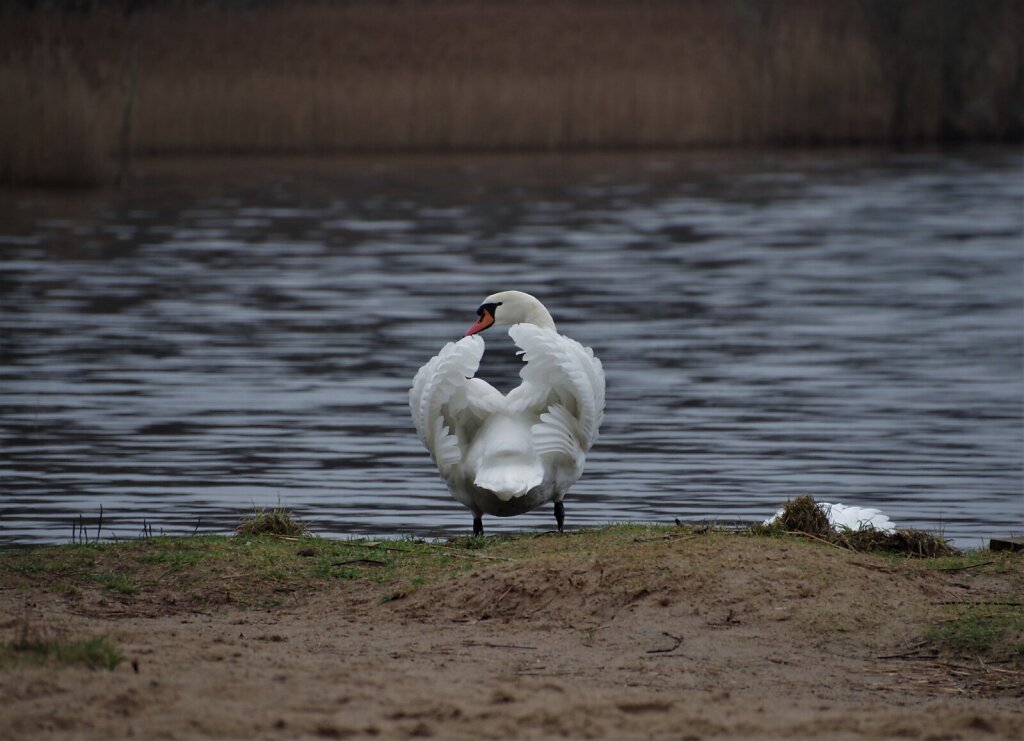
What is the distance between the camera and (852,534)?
27.6ft

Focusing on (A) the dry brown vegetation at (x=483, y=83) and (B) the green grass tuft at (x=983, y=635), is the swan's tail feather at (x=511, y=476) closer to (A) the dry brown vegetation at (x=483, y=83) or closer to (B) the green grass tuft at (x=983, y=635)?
(B) the green grass tuft at (x=983, y=635)

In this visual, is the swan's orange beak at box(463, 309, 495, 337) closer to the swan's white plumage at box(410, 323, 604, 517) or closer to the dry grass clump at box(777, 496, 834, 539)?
the swan's white plumage at box(410, 323, 604, 517)

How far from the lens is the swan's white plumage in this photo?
29.4ft

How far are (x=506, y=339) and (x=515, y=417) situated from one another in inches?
435

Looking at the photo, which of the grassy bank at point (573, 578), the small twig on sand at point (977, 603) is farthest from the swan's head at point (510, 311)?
the small twig on sand at point (977, 603)

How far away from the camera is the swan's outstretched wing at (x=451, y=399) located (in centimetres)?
905

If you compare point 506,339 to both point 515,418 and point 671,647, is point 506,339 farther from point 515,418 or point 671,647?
point 671,647

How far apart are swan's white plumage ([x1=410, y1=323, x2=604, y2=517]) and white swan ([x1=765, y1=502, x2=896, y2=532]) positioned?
43.6 inches

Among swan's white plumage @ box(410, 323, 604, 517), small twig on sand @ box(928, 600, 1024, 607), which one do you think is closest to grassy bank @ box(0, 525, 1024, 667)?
small twig on sand @ box(928, 600, 1024, 607)

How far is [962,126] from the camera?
3919 cm

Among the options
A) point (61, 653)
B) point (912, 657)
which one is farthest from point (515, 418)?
point (61, 653)

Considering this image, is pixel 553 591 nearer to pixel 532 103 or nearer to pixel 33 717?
pixel 33 717

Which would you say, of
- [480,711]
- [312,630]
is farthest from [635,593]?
[480,711]

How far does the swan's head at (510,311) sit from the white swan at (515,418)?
A: 132 centimetres
